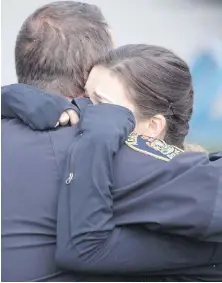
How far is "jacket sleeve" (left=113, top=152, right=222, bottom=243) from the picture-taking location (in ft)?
2.67

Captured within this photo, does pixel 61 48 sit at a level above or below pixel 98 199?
above

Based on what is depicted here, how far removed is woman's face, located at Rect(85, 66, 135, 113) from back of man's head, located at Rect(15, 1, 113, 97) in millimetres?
22

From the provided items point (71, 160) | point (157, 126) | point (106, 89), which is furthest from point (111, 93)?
point (71, 160)

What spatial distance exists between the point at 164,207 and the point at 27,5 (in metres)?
1.31

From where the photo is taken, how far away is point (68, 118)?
0.93 m

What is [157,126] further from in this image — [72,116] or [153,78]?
[72,116]

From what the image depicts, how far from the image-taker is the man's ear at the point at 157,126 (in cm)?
106

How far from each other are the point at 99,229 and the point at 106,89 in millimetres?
323

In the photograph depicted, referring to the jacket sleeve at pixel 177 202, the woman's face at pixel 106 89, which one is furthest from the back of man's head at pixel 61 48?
the jacket sleeve at pixel 177 202

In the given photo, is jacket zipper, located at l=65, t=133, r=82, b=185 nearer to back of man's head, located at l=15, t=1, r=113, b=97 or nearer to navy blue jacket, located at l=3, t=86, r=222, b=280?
navy blue jacket, located at l=3, t=86, r=222, b=280

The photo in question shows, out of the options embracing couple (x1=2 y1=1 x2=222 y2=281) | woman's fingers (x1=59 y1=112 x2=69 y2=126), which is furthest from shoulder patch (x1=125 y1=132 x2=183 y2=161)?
woman's fingers (x1=59 y1=112 x2=69 y2=126)

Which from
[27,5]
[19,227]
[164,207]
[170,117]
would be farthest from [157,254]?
[27,5]

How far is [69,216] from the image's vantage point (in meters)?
0.81

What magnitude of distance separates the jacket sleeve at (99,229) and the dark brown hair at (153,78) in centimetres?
17
